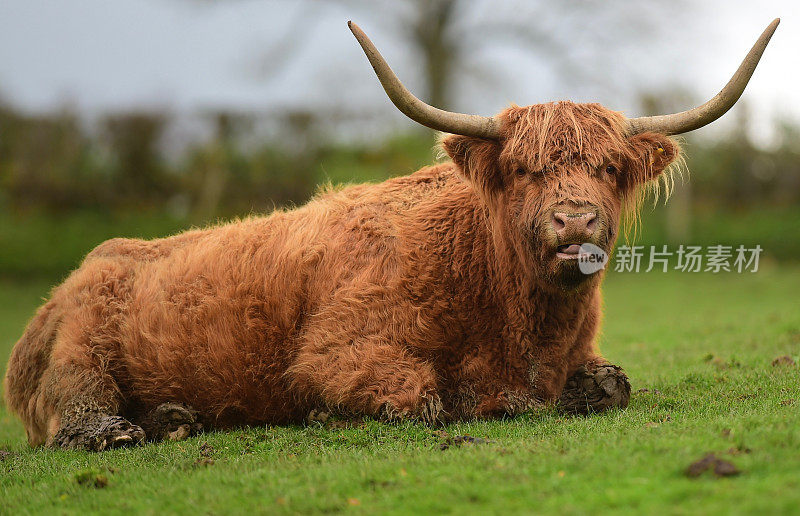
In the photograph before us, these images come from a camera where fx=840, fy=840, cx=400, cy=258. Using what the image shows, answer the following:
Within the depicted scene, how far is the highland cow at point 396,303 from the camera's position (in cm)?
538

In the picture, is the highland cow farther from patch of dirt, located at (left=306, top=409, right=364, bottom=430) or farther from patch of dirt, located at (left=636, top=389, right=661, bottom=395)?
patch of dirt, located at (left=636, top=389, right=661, bottom=395)

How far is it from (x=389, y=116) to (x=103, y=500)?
68.3 ft

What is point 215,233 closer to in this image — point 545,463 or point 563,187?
point 563,187

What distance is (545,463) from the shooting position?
13.3 feet

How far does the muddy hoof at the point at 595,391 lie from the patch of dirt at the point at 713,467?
6.36ft

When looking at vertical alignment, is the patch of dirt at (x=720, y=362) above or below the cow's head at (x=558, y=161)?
below

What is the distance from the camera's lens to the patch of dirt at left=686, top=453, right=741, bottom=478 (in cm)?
356

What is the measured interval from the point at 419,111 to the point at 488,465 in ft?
7.98

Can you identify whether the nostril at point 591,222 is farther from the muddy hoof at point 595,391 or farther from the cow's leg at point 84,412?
the cow's leg at point 84,412

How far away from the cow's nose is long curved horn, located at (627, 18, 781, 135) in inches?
43.0

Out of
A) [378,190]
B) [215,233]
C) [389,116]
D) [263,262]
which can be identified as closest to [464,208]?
[378,190]

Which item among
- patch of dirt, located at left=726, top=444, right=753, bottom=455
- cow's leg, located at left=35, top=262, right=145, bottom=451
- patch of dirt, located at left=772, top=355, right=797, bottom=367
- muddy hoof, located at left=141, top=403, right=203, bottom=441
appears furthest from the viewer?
patch of dirt, located at left=772, top=355, right=797, bottom=367

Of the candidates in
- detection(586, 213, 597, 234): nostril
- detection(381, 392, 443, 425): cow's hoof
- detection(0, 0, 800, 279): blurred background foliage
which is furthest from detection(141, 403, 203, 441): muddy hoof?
detection(0, 0, 800, 279): blurred background foliage

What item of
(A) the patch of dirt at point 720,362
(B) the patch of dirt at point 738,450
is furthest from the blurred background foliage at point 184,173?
(B) the patch of dirt at point 738,450
